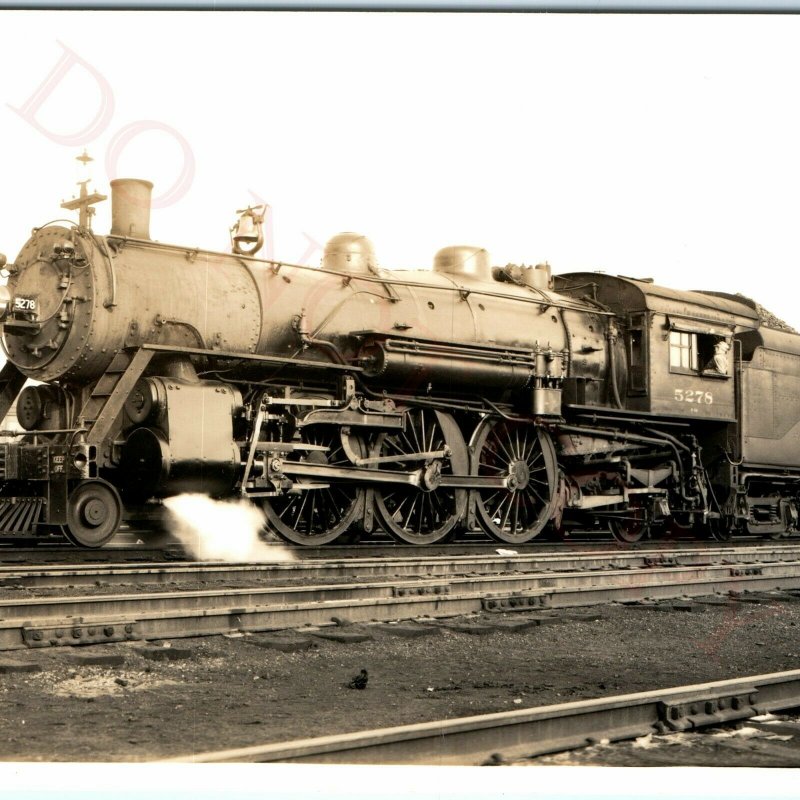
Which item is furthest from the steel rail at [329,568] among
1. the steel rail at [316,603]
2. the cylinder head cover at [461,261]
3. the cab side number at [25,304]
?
the cylinder head cover at [461,261]

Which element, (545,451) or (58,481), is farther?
(545,451)

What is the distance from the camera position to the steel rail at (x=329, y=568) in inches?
274

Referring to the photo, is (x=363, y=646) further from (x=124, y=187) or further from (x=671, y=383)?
(x=671, y=383)

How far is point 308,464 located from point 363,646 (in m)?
4.02

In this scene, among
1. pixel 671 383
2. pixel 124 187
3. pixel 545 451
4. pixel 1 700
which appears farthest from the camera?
pixel 671 383

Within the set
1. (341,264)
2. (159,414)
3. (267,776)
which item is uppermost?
(341,264)

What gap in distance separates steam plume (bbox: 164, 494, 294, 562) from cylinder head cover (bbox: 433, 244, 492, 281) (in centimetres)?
390

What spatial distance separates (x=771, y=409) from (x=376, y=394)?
243 inches

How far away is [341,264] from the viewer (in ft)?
34.2

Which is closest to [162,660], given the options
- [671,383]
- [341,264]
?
[341,264]

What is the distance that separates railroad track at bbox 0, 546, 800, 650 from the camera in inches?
200

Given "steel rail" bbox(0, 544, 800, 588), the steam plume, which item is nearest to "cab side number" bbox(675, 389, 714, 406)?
"steel rail" bbox(0, 544, 800, 588)

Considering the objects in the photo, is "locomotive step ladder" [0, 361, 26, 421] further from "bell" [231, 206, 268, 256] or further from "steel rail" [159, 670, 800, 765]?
"steel rail" [159, 670, 800, 765]

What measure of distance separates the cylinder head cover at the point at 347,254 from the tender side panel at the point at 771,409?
5571mm
